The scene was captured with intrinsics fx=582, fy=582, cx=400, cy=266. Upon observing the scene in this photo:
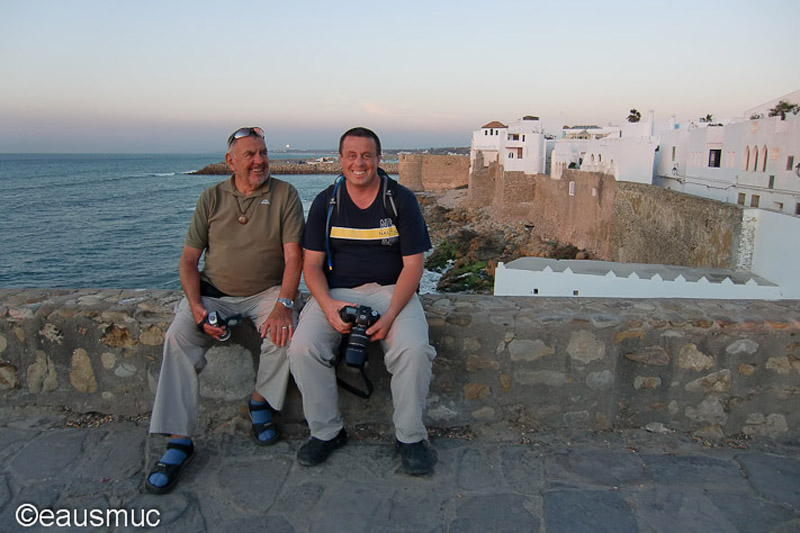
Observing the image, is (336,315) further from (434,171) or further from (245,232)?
(434,171)

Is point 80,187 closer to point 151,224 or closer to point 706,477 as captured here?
point 151,224

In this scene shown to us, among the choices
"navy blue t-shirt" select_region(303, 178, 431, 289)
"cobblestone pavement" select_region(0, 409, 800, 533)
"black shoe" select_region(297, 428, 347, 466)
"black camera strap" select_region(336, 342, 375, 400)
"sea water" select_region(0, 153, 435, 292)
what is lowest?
"sea water" select_region(0, 153, 435, 292)

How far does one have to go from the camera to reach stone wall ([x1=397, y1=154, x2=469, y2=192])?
57.7 meters

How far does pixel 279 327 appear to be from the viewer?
8.65 ft

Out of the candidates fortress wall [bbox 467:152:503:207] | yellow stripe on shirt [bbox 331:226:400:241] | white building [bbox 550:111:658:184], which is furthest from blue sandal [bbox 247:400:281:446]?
fortress wall [bbox 467:152:503:207]

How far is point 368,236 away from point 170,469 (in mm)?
1304

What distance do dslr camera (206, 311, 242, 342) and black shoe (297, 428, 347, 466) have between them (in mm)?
609

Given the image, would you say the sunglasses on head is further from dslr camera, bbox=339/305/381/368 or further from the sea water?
the sea water

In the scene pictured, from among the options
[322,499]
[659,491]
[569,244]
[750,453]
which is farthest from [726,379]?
[569,244]

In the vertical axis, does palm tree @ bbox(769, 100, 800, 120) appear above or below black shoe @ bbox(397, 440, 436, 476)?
above

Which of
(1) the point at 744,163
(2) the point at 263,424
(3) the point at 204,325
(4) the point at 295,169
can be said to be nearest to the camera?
(3) the point at 204,325

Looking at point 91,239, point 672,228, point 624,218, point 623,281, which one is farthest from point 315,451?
point 91,239

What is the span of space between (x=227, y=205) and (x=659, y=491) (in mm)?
2280

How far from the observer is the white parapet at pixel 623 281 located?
10.7 metres
